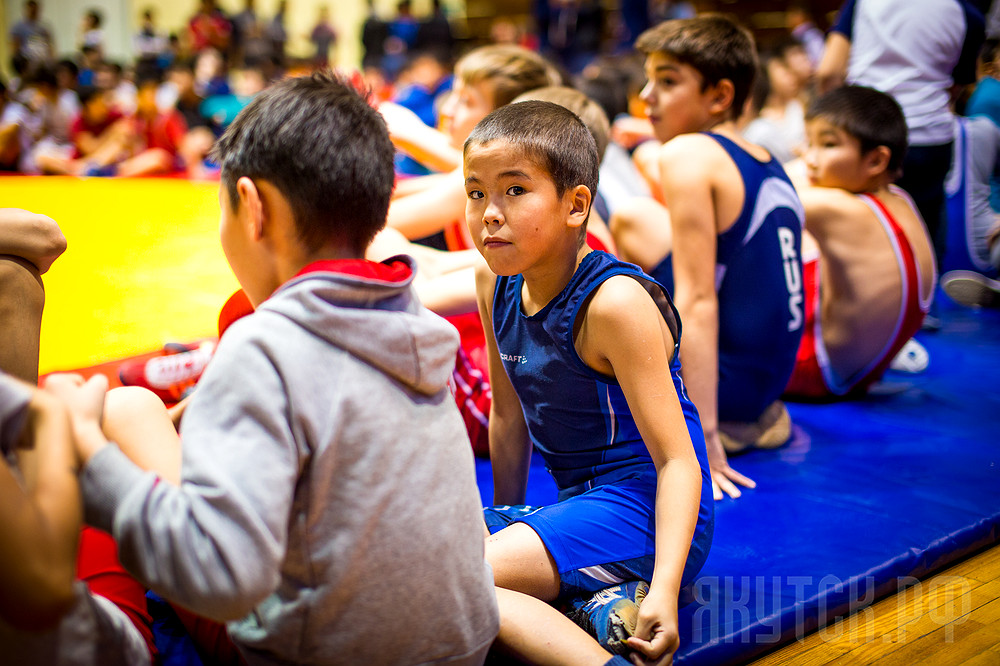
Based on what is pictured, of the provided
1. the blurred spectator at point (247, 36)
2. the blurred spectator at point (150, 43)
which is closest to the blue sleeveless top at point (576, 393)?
the blurred spectator at point (247, 36)

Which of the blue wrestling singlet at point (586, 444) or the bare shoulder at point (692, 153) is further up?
the bare shoulder at point (692, 153)

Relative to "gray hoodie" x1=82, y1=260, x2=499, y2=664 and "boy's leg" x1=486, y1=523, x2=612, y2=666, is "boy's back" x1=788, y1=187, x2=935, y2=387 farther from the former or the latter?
"gray hoodie" x1=82, y1=260, x2=499, y2=664

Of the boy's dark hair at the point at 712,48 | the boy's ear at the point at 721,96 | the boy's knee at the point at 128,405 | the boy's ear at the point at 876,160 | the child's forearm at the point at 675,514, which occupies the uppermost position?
the boy's dark hair at the point at 712,48

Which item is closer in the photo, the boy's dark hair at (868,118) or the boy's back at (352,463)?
the boy's back at (352,463)

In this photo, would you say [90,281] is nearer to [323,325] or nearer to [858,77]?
[323,325]

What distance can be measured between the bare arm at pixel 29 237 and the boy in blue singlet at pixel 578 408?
0.64 metres

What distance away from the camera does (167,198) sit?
220 inches

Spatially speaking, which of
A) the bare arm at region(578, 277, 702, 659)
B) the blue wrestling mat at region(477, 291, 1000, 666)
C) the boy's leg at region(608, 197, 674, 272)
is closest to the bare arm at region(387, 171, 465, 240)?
the boy's leg at region(608, 197, 674, 272)

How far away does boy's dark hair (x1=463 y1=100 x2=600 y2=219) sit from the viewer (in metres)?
1.25

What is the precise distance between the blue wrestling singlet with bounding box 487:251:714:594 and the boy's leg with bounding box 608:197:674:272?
0.72 meters

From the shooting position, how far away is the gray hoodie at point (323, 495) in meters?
0.74

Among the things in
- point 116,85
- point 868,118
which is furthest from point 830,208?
point 116,85

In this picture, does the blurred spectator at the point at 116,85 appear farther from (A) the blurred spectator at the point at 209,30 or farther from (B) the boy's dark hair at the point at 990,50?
(B) the boy's dark hair at the point at 990,50

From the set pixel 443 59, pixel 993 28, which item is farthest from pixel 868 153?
pixel 443 59
